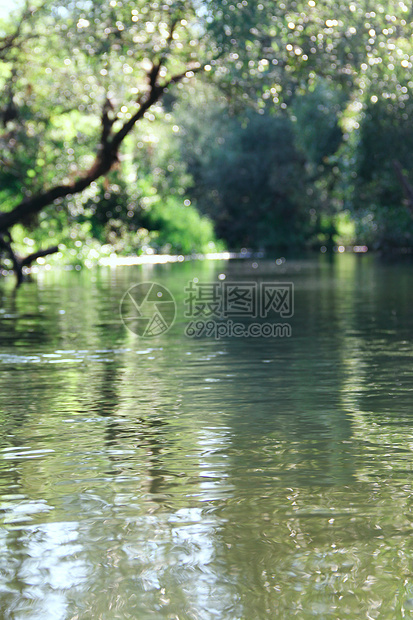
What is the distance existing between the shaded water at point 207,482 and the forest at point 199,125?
12.0 metres

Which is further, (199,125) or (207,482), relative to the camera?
(199,125)

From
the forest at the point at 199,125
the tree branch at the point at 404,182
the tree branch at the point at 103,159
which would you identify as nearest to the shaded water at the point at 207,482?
the forest at the point at 199,125

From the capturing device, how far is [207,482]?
7.20 meters

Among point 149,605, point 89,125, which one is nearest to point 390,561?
point 149,605

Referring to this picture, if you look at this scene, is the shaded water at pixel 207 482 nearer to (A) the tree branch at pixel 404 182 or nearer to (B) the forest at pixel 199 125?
(B) the forest at pixel 199 125

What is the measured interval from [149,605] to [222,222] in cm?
7335

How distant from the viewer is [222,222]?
77938 mm

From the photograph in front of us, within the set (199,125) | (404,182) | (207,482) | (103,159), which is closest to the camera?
(207,482)

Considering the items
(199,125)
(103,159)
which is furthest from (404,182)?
(199,125)

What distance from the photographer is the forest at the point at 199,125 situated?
2602cm

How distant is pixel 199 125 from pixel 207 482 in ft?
226

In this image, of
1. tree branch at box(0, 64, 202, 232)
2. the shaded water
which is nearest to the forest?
tree branch at box(0, 64, 202, 232)

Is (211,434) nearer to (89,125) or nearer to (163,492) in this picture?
(163,492)

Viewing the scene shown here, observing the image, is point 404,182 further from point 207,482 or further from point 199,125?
point 207,482
